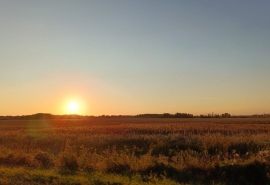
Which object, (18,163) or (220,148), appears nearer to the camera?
(18,163)

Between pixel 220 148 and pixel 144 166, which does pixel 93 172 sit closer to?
pixel 144 166

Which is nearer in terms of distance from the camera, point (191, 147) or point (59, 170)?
point (59, 170)

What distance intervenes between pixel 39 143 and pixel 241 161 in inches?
712

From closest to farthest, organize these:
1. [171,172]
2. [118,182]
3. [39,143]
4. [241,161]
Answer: [118,182]
[171,172]
[241,161]
[39,143]

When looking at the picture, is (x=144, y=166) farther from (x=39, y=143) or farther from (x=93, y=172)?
(x=39, y=143)

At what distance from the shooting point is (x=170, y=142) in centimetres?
2467

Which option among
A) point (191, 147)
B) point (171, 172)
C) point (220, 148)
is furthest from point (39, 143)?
point (171, 172)

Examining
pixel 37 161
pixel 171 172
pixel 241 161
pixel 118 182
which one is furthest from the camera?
pixel 37 161

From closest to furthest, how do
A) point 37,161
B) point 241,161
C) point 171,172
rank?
point 171,172 < point 241,161 < point 37,161

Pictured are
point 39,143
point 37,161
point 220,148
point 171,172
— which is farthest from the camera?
point 39,143

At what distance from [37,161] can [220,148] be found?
38.3 feet

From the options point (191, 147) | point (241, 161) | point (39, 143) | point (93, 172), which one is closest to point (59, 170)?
point (93, 172)

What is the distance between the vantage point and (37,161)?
58.9 feet

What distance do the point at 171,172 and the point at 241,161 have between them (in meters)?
3.42
